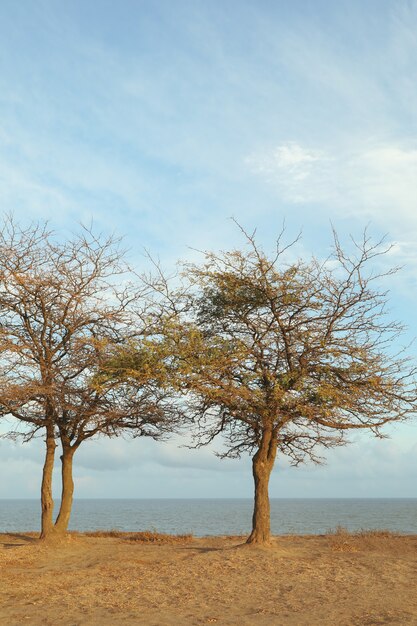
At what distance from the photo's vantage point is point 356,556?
64.0ft

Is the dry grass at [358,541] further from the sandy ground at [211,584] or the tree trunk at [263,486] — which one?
the tree trunk at [263,486]

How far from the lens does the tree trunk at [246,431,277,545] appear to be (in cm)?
2161

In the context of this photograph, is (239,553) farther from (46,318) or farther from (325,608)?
(46,318)

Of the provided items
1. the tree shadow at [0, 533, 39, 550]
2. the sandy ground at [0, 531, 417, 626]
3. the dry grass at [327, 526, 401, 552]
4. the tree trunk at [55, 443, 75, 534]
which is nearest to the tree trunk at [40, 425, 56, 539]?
the tree trunk at [55, 443, 75, 534]

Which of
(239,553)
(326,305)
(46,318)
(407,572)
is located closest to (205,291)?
(326,305)

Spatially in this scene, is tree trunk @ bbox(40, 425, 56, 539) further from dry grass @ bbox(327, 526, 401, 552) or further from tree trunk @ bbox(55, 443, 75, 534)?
dry grass @ bbox(327, 526, 401, 552)

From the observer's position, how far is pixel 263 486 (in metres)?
21.9

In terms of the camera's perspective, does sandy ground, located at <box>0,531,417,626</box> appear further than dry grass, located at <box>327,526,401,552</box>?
No

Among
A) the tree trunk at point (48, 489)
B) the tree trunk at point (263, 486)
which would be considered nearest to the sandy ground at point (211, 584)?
the tree trunk at point (263, 486)

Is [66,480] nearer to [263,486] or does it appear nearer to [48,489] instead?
[48,489]

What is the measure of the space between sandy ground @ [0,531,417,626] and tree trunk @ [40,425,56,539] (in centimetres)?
217

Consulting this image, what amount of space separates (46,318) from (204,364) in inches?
336

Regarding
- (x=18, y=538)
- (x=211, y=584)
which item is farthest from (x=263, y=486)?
(x=18, y=538)

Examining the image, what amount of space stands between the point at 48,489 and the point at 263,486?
9.17m
